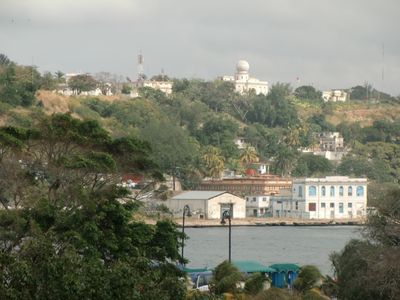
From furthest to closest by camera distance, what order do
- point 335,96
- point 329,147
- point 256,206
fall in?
1. point 335,96
2. point 329,147
3. point 256,206

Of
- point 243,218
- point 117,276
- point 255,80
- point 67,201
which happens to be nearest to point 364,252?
point 67,201

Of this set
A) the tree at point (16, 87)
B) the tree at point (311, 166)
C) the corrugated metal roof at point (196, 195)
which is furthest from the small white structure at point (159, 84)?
the corrugated metal roof at point (196, 195)

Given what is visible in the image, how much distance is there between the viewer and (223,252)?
213ft

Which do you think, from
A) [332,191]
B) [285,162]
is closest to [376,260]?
[332,191]

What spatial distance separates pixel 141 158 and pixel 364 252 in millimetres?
6543

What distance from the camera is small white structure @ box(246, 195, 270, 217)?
101938 millimetres

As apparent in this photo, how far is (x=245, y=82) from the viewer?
18000cm

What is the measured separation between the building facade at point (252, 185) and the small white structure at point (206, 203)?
5.04m

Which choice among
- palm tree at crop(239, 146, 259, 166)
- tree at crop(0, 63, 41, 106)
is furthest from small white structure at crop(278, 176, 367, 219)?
tree at crop(0, 63, 41, 106)

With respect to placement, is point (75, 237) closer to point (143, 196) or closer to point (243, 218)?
point (143, 196)

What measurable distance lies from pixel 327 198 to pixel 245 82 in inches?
3249

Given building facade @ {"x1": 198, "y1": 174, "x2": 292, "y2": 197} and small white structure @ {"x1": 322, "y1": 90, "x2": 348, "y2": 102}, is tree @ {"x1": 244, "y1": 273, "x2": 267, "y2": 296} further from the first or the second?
small white structure @ {"x1": 322, "y1": 90, "x2": 348, "y2": 102}

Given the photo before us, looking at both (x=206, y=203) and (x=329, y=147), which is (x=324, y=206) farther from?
(x=329, y=147)

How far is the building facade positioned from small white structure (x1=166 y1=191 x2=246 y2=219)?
16.5ft
